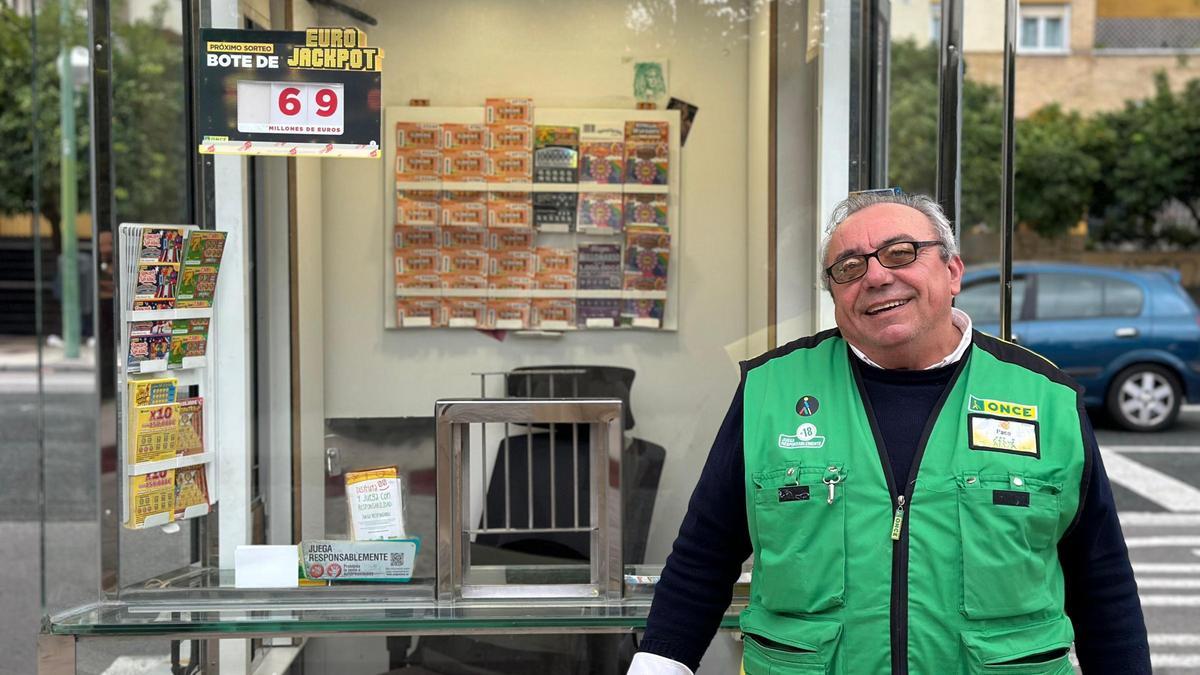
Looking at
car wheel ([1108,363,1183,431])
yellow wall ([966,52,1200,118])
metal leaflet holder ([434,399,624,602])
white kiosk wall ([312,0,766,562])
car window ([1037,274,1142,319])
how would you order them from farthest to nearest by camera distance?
yellow wall ([966,52,1200,118]) < car wheel ([1108,363,1183,431]) < car window ([1037,274,1142,319]) < white kiosk wall ([312,0,766,562]) < metal leaflet holder ([434,399,624,602])

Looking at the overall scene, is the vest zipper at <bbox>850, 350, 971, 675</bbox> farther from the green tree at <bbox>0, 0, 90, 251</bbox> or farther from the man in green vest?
the green tree at <bbox>0, 0, 90, 251</bbox>

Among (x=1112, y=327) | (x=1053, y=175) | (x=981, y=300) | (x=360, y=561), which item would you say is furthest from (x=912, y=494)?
(x=1053, y=175)

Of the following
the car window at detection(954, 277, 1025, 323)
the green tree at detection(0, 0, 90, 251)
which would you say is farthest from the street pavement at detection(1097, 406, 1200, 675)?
the green tree at detection(0, 0, 90, 251)

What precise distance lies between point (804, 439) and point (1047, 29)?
21.3 meters

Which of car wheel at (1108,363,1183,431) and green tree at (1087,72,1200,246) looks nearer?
car wheel at (1108,363,1183,431)

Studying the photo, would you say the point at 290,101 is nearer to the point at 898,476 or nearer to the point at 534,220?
the point at 534,220

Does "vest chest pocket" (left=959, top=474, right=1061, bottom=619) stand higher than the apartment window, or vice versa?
the apartment window

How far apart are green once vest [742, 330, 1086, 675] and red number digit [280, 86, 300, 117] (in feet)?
5.03

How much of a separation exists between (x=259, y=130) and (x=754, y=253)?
1.32 meters

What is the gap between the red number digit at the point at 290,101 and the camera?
296 cm

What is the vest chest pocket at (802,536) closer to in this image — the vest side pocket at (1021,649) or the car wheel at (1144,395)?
the vest side pocket at (1021,649)

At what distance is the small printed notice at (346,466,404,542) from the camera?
311cm

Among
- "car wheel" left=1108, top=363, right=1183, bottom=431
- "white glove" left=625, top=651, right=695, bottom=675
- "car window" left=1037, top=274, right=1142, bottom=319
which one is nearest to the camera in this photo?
"white glove" left=625, top=651, right=695, bottom=675

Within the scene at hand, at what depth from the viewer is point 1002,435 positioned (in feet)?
6.45
